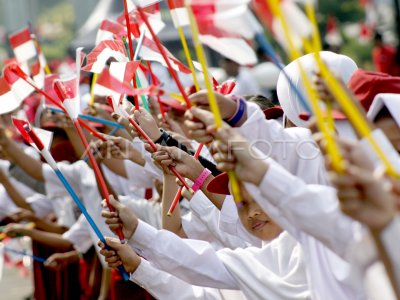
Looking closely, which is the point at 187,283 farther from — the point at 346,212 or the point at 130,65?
the point at 346,212

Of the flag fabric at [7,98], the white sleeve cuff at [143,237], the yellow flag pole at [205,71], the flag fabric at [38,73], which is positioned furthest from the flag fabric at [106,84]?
the flag fabric at [38,73]

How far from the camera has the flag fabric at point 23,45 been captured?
256 inches

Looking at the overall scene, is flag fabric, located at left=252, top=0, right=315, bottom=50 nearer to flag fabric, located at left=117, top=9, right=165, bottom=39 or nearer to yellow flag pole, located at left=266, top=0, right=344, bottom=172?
yellow flag pole, located at left=266, top=0, right=344, bottom=172

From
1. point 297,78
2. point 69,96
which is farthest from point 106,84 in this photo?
point 297,78

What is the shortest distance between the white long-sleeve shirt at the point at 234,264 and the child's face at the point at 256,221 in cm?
4

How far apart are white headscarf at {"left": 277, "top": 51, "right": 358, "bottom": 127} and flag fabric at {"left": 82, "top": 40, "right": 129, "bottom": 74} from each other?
2.10ft

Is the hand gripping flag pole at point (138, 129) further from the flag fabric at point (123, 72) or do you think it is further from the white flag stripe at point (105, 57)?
the flag fabric at point (123, 72)

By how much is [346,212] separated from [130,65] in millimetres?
1622

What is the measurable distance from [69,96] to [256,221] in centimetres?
116

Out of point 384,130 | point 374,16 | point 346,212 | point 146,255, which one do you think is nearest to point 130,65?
point 146,255

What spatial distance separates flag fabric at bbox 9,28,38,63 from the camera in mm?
6496

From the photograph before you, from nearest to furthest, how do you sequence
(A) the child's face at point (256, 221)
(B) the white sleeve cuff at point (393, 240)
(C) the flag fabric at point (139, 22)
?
1. (B) the white sleeve cuff at point (393, 240)
2. (A) the child's face at point (256, 221)
3. (C) the flag fabric at point (139, 22)

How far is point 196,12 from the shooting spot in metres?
3.19

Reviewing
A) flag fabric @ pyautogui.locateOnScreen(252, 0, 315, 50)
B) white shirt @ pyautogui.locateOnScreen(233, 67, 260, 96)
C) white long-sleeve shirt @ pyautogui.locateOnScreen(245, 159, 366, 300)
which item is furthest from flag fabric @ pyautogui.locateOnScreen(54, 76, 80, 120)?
white shirt @ pyautogui.locateOnScreen(233, 67, 260, 96)
